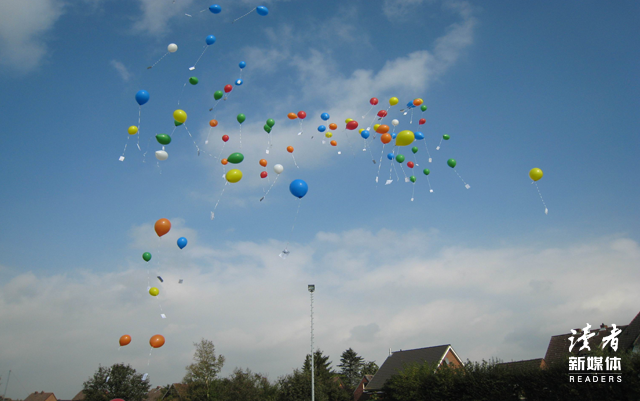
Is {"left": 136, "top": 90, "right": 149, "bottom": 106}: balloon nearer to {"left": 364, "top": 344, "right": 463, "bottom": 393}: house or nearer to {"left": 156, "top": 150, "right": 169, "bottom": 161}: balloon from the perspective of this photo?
{"left": 156, "top": 150, "right": 169, "bottom": 161}: balloon

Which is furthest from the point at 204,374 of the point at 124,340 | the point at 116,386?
the point at 124,340

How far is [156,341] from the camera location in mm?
14141

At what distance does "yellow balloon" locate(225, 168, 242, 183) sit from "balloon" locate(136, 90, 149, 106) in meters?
3.59

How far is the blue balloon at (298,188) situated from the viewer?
12984mm

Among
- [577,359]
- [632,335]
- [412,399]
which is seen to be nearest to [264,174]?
[577,359]

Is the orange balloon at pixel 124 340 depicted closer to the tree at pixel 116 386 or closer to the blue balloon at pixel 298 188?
the blue balloon at pixel 298 188

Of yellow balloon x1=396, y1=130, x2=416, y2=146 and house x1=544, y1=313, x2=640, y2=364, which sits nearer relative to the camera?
yellow balloon x1=396, y1=130, x2=416, y2=146

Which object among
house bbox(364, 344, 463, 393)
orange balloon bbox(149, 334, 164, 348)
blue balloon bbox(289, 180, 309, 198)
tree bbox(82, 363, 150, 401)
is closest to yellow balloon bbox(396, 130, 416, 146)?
blue balloon bbox(289, 180, 309, 198)

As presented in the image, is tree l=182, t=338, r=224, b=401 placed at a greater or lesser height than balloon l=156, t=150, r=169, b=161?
lesser

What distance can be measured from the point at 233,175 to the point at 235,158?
2.27 feet

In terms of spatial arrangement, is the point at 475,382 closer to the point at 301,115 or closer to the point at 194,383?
the point at 301,115

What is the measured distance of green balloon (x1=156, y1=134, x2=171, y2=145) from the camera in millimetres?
12922

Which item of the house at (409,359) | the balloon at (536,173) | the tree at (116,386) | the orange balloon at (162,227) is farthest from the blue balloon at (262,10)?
the tree at (116,386)

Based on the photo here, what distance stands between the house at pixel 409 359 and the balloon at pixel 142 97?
3068 cm
